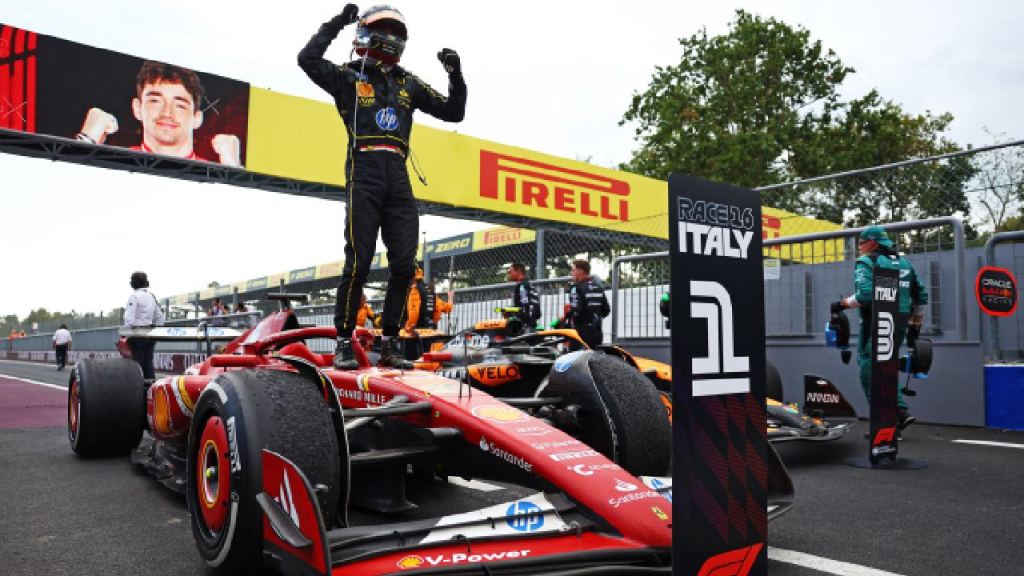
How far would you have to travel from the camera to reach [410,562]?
204 centimetres

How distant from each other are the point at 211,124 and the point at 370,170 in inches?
364

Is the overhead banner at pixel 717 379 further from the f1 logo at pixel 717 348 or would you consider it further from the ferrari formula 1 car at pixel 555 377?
the ferrari formula 1 car at pixel 555 377

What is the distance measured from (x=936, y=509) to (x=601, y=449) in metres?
1.62

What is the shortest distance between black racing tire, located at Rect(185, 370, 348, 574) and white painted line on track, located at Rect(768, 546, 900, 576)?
160cm

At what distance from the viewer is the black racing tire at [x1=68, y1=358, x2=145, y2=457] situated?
5.11 meters

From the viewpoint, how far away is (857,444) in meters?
5.75

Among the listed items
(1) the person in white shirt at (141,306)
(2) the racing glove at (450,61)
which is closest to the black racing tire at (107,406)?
(2) the racing glove at (450,61)

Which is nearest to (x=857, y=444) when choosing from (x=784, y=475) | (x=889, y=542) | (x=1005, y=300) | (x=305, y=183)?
(x=1005, y=300)

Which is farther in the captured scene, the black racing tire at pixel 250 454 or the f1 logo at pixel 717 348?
the black racing tire at pixel 250 454

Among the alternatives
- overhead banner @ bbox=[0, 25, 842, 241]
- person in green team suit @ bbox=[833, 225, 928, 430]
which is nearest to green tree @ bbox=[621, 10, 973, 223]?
overhead banner @ bbox=[0, 25, 842, 241]

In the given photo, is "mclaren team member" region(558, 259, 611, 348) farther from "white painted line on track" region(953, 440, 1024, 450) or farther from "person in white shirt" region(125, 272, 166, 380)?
"person in white shirt" region(125, 272, 166, 380)

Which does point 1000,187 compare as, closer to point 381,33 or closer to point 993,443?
point 993,443

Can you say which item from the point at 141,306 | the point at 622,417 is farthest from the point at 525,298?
the point at 622,417

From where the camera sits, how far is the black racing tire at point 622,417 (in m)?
3.28
